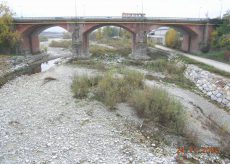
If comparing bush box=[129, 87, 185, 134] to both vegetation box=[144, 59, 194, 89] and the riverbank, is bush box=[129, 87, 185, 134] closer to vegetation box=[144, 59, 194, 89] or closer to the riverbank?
vegetation box=[144, 59, 194, 89]

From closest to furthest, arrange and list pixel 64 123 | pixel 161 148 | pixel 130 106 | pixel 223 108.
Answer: pixel 161 148
pixel 64 123
pixel 130 106
pixel 223 108

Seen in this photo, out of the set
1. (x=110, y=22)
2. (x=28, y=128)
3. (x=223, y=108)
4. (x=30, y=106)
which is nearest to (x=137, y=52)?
(x=110, y=22)

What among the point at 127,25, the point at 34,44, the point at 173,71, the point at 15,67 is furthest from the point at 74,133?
the point at 34,44

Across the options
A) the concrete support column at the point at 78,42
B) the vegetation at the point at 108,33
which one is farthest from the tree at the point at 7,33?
the vegetation at the point at 108,33

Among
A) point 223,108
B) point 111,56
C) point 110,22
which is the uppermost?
point 110,22

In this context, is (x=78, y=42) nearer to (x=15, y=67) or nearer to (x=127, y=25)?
(x=127, y=25)

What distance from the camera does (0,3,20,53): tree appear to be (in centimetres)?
3506

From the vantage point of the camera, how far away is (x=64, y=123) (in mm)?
12453

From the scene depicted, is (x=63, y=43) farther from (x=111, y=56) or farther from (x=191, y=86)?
(x=191, y=86)

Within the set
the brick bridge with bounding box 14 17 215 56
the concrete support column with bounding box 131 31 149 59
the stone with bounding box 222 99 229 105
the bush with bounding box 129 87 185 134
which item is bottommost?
the stone with bounding box 222 99 229 105

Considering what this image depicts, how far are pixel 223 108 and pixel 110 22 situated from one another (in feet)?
85.9

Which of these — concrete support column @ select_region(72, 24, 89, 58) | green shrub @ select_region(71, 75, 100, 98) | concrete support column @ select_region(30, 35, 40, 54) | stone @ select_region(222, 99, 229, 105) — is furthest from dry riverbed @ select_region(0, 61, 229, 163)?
concrete support column @ select_region(30, 35, 40, 54)

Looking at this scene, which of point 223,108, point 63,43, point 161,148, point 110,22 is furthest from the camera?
point 63,43

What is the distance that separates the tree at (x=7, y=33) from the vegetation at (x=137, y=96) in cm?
2343
